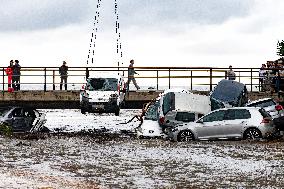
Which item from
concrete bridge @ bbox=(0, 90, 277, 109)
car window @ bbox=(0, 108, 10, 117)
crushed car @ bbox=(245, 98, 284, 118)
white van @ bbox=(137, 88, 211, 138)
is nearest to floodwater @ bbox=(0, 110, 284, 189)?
white van @ bbox=(137, 88, 211, 138)

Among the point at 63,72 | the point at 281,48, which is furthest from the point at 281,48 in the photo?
the point at 63,72

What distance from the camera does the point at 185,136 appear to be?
2662 centimetres

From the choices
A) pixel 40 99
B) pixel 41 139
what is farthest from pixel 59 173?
pixel 40 99

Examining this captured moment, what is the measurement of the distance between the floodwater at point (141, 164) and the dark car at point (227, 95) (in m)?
3.38

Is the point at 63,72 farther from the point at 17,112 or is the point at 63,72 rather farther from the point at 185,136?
the point at 185,136

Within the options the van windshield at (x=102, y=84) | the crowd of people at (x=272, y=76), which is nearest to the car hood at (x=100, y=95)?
the van windshield at (x=102, y=84)

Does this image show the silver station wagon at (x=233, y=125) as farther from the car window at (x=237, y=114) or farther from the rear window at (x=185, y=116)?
the rear window at (x=185, y=116)

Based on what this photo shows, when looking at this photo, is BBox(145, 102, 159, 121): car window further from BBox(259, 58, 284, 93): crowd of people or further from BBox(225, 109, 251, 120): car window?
BBox(259, 58, 284, 93): crowd of people

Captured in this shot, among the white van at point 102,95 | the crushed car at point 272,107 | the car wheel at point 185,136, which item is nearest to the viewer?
the car wheel at point 185,136

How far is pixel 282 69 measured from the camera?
34.3 m

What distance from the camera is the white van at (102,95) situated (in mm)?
32156

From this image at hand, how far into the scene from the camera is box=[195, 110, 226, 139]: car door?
25.8m

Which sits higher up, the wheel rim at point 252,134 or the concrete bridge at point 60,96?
the concrete bridge at point 60,96

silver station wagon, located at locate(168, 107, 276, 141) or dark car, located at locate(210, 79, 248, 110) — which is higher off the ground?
dark car, located at locate(210, 79, 248, 110)
